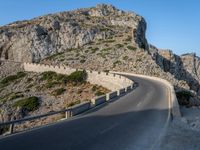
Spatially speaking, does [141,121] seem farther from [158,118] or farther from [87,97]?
[87,97]

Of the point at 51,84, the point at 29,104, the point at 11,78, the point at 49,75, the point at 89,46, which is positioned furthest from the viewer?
the point at 89,46

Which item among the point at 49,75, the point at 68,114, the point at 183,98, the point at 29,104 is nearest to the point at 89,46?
the point at 49,75

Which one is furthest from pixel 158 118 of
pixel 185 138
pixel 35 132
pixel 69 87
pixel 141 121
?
pixel 69 87

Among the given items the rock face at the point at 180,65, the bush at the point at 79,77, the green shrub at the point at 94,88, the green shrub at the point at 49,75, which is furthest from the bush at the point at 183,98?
the rock face at the point at 180,65

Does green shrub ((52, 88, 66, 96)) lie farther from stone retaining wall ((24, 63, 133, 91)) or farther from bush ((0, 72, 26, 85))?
bush ((0, 72, 26, 85))

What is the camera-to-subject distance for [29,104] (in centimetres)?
5184

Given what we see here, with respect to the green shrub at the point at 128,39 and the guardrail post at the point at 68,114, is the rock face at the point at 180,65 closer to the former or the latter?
the green shrub at the point at 128,39

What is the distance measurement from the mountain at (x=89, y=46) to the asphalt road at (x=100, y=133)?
53271 millimetres

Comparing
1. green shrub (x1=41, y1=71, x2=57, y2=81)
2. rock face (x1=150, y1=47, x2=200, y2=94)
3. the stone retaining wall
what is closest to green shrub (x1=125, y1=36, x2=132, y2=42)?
rock face (x1=150, y1=47, x2=200, y2=94)

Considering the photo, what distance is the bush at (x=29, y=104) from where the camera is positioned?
50.8m

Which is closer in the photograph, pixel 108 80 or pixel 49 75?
pixel 108 80

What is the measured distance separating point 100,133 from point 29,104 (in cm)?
3546

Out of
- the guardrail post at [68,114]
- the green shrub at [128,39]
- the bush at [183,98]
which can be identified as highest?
the green shrub at [128,39]

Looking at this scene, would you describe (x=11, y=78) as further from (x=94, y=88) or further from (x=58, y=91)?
(x=94, y=88)
